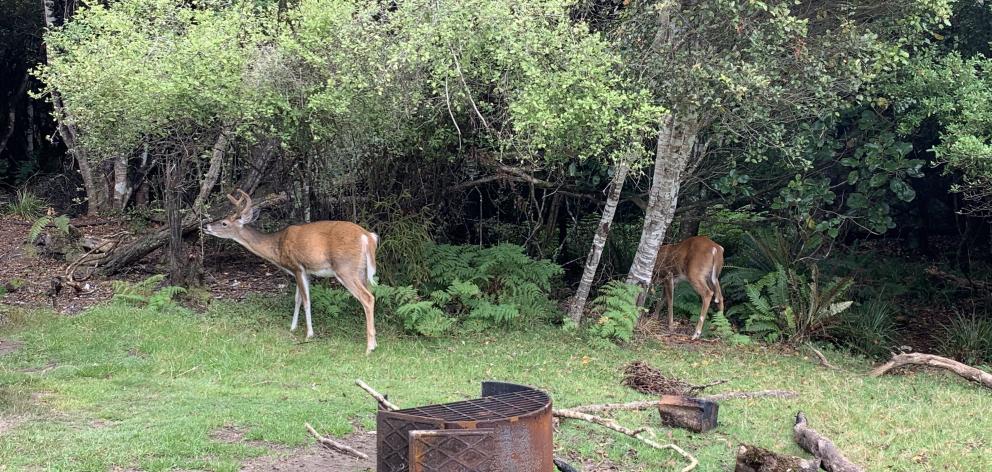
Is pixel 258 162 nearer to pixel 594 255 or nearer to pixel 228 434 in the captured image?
pixel 594 255

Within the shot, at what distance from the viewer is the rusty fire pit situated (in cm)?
400

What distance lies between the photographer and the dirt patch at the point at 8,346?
793 centimetres

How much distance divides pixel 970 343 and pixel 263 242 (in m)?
7.84

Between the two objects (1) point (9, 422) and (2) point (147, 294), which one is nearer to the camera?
(1) point (9, 422)

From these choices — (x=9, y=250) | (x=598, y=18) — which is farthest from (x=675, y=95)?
(x=9, y=250)

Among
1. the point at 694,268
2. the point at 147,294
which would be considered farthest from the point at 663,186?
the point at 147,294

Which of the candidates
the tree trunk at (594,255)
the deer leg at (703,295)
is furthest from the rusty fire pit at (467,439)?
the deer leg at (703,295)

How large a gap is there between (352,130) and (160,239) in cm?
404

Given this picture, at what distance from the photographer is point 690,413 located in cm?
603

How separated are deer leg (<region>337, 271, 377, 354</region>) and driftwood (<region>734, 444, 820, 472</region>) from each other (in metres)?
4.53

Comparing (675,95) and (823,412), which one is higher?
(675,95)

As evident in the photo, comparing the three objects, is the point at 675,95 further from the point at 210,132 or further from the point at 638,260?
the point at 210,132

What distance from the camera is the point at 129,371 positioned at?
7.40 m

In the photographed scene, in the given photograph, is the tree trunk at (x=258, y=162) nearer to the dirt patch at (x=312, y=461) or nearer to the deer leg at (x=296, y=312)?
the deer leg at (x=296, y=312)
